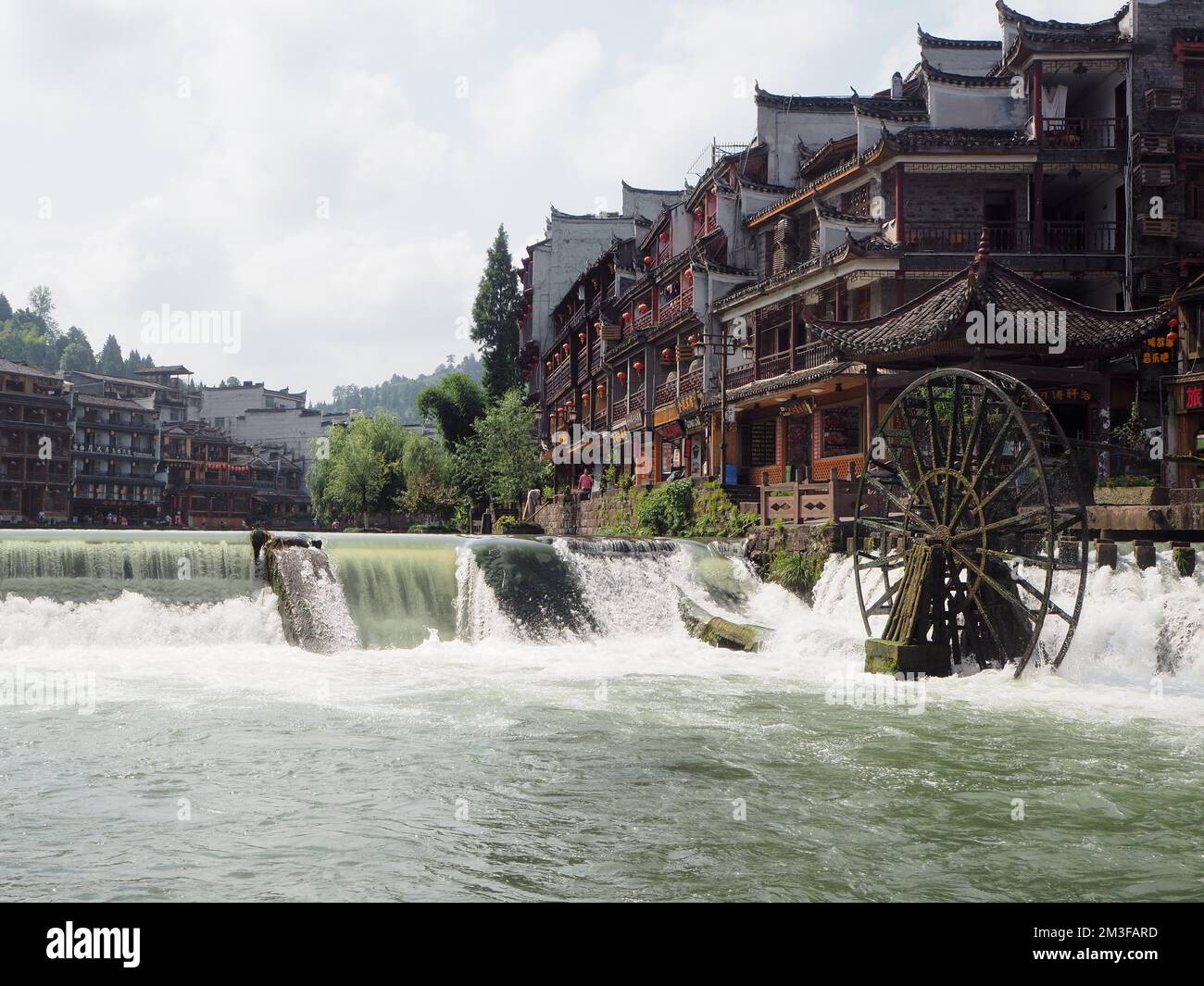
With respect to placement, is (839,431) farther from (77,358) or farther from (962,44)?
(77,358)

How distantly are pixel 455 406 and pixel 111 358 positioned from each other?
98697 millimetres

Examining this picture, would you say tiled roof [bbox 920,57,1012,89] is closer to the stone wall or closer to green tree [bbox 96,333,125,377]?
the stone wall

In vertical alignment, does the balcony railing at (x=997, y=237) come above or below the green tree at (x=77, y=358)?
below

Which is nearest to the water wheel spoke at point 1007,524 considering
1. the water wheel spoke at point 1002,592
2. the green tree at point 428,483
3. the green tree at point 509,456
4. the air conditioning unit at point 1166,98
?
the water wheel spoke at point 1002,592

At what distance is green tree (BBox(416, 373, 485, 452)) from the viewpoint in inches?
2539

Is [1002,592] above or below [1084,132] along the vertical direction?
below

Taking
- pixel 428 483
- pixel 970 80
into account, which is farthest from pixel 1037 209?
pixel 428 483

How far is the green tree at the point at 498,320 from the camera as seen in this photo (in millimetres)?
68750

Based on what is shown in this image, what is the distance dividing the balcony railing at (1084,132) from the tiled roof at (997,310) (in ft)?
46.6

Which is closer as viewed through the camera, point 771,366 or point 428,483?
point 771,366

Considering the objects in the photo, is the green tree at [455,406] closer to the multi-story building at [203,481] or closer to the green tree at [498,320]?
the green tree at [498,320]

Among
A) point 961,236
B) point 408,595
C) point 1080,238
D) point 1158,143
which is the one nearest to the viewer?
point 408,595

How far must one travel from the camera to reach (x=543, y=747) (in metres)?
11.3

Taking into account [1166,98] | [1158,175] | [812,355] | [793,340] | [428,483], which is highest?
[1166,98]
